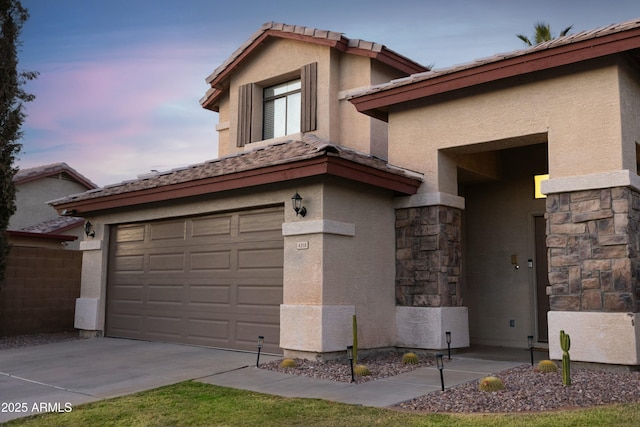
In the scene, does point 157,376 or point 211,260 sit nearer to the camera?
point 157,376

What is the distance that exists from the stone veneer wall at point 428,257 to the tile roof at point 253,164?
80 cm

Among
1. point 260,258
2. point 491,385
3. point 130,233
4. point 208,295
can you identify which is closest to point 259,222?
point 260,258

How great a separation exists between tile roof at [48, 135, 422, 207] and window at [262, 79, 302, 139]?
3.26 metres

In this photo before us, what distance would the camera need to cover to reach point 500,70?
31.4ft

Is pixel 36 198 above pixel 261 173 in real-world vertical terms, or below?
above

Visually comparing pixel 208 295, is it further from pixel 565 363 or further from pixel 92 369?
pixel 565 363

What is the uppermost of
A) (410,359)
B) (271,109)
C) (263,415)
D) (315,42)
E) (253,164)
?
(315,42)

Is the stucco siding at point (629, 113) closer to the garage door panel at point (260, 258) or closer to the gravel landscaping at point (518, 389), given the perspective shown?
the gravel landscaping at point (518, 389)

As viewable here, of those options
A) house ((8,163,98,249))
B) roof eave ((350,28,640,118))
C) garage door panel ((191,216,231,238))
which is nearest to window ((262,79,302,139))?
roof eave ((350,28,640,118))

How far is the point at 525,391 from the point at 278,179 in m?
4.96

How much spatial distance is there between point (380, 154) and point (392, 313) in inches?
173

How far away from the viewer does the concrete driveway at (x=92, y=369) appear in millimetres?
7449

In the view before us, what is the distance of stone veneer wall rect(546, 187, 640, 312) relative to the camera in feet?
27.5

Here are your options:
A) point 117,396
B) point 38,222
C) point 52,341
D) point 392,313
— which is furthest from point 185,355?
point 38,222
